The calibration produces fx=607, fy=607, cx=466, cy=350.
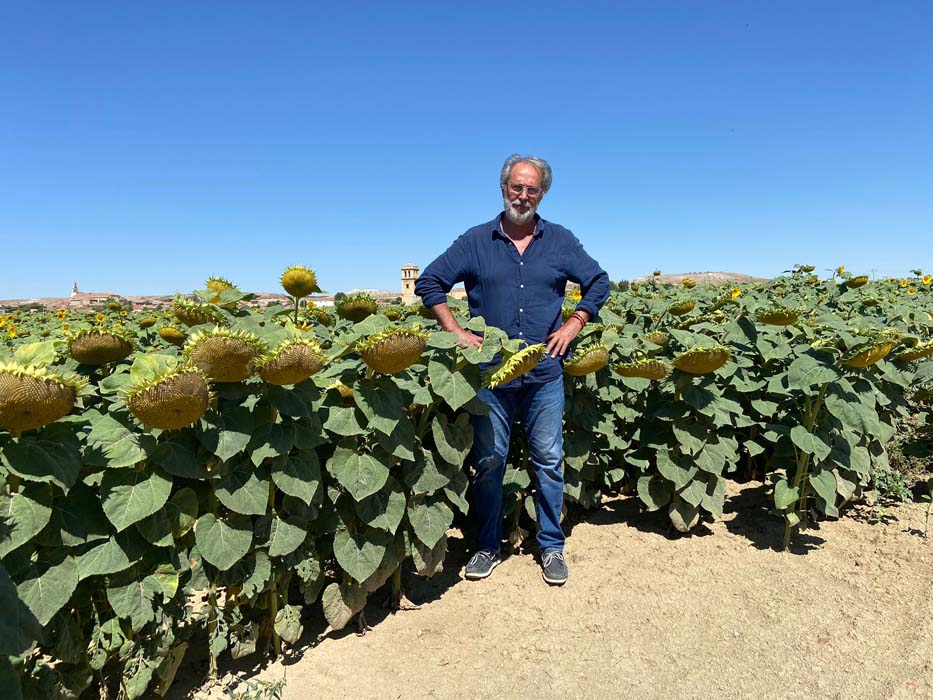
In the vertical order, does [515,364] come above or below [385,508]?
above

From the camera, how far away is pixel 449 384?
2.72m

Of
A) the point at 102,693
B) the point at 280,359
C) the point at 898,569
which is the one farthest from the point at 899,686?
the point at 102,693

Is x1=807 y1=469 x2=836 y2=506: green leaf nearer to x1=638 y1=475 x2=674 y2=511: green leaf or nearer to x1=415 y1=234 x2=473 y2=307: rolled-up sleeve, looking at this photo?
x1=638 y1=475 x2=674 y2=511: green leaf

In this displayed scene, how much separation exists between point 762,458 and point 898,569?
5.07 ft

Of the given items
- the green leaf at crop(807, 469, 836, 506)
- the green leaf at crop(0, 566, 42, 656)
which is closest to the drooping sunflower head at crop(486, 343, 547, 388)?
the green leaf at crop(0, 566, 42, 656)

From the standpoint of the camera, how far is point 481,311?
3.66 metres

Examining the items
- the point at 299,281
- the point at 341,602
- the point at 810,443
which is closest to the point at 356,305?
the point at 299,281

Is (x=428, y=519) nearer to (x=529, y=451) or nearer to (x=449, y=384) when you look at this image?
(x=449, y=384)

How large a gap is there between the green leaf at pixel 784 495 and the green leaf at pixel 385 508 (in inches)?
91.4

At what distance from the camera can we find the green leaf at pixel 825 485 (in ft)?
12.0

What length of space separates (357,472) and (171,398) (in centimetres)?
90

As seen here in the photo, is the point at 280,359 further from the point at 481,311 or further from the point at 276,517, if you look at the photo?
the point at 481,311

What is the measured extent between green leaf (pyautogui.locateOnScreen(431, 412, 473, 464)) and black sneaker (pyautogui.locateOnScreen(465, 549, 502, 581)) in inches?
38.9

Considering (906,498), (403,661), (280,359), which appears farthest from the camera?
(906,498)
